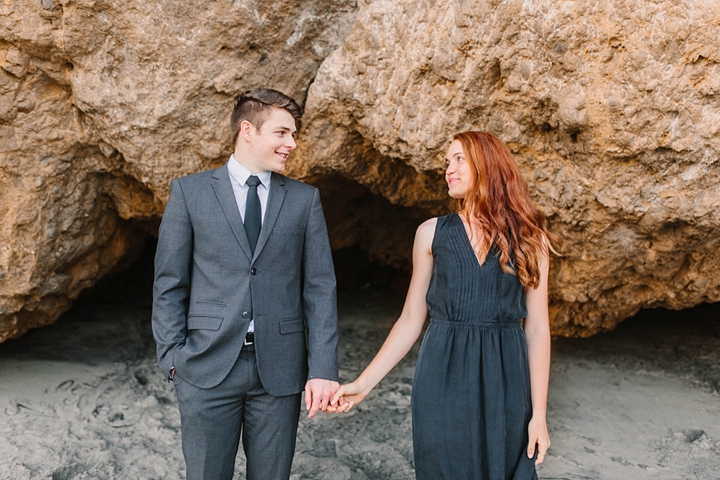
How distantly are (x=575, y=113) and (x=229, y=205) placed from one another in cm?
156

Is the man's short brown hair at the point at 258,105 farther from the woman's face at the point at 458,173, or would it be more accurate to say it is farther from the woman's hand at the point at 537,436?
the woman's hand at the point at 537,436

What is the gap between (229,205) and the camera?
2.31m

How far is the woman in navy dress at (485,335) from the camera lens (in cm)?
218

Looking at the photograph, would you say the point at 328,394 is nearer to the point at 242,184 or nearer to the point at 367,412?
the point at 242,184

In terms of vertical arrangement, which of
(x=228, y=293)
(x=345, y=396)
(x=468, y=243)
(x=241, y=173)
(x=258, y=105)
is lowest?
(x=345, y=396)

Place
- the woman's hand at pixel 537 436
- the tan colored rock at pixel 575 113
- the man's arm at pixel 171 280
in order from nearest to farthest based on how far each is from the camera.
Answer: the woman's hand at pixel 537 436 → the man's arm at pixel 171 280 → the tan colored rock at pixel 575 113

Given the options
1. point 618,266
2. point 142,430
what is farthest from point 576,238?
point 142,430

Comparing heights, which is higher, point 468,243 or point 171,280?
point 468,243

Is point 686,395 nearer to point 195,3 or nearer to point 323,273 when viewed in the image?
point 323,273

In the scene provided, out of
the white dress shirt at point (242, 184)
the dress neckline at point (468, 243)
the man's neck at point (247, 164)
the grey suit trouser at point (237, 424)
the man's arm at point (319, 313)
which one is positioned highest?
the man's neck at point (247, 164)

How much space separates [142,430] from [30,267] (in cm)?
110

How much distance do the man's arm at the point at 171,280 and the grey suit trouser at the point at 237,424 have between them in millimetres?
123

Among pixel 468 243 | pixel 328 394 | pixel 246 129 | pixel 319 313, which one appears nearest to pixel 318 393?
pixel 328 394

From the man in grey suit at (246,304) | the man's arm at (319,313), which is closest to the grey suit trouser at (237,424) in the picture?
the man in grey suit at (246,304)
